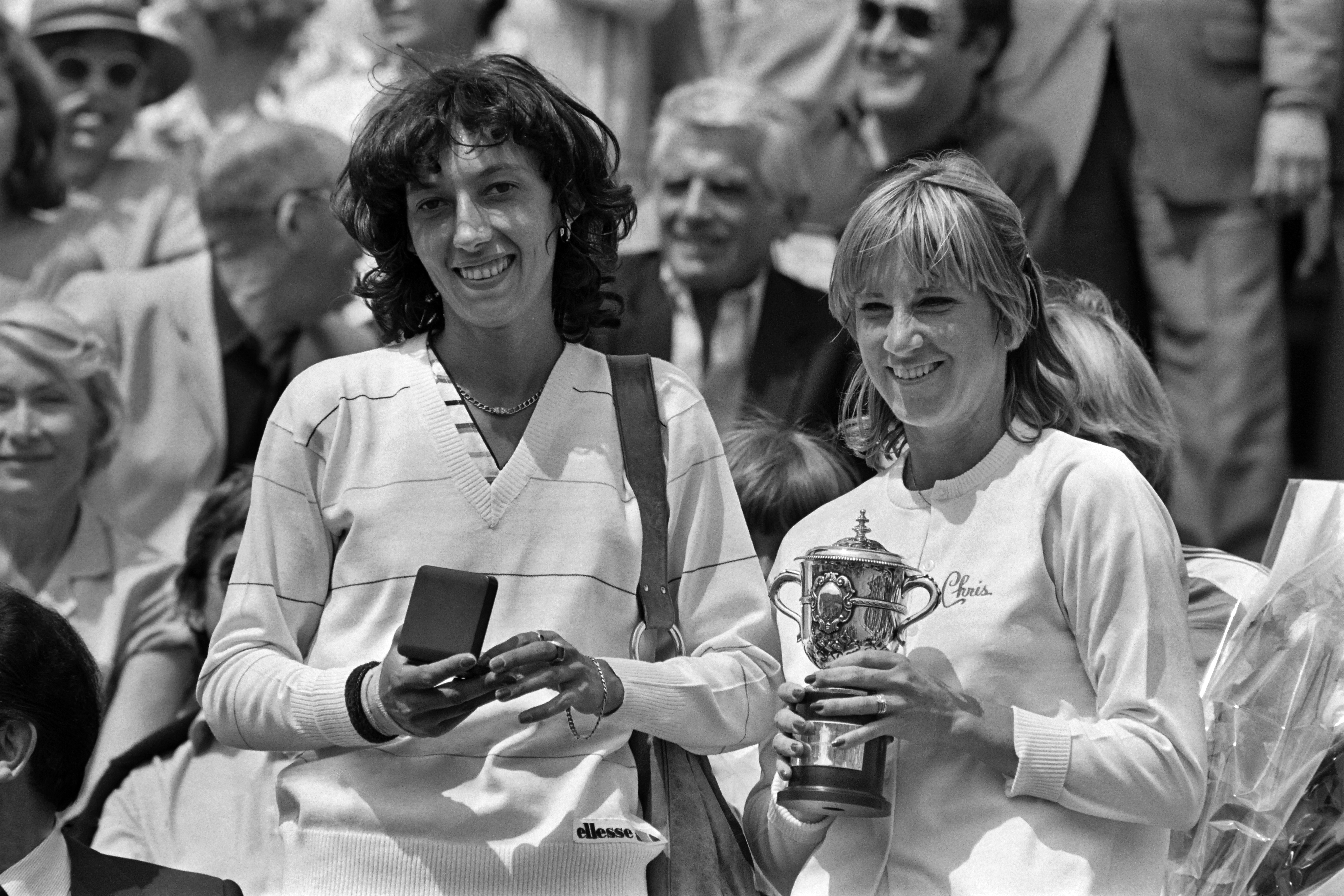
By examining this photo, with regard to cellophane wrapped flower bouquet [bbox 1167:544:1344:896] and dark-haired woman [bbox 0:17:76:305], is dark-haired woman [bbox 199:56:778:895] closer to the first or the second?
cellophane wrapped flower bouquet [bbox 1167:544:1344:896]

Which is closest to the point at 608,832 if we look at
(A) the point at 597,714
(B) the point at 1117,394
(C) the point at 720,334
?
(A) the point at 597,714

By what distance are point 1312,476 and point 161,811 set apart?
3.62 m

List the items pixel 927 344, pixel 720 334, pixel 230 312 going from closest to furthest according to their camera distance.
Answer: pixel 927 344 < pixel 720 334 < pixel 230 312

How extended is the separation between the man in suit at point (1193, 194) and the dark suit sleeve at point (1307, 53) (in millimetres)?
12

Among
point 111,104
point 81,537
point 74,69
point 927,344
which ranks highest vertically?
point 927,344

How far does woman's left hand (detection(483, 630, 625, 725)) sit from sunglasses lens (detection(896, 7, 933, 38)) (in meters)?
3.69

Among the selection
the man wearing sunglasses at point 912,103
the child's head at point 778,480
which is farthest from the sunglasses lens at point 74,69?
the child's head at point 778,480

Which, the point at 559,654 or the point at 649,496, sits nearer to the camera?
the point at 559,654

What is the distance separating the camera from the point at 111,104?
21.2 feet

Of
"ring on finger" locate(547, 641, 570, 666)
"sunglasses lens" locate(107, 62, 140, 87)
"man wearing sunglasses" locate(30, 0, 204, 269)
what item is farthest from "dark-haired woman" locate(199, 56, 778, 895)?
"sunglasses lens" locate(107, 62, 140, 87)

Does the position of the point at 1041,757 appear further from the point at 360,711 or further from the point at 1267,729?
the point at 360,711

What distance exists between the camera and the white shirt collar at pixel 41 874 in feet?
8.66

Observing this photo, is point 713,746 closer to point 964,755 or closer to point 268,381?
point 964,755

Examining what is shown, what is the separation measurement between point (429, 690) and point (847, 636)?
0.54 m
